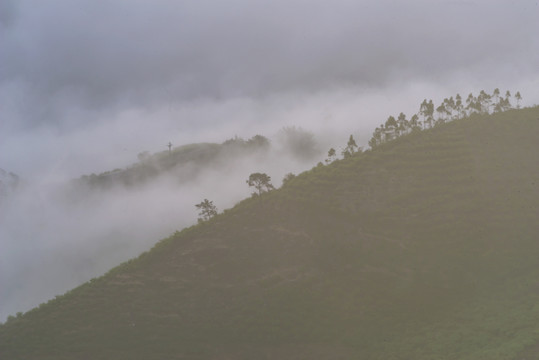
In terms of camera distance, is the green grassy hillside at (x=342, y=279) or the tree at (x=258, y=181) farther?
the tree at (x=258, y=181)

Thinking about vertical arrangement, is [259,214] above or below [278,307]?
above

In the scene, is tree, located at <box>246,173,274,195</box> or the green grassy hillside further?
tree, located at <box>246,173,274,195</box>

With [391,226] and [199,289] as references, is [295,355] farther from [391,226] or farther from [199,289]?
[391,226]

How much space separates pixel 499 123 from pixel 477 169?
24172 mm

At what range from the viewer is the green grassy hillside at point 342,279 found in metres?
51.8

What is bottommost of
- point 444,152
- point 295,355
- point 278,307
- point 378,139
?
point 295,355

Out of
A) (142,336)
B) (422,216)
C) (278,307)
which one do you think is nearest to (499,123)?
(422,216)

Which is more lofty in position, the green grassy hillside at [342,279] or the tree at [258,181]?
the tree at [258,181]

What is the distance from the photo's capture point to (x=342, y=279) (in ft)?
212

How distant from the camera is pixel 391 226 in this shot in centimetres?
7550

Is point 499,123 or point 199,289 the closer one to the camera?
point 199,289

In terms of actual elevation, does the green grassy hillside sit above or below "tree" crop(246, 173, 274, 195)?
below

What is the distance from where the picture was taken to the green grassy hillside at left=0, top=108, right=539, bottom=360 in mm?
51812

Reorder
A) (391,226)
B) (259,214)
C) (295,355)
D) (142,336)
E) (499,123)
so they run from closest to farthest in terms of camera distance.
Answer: (295,355) → (142,336) → (391,226) → (259,214) → (499,123)
